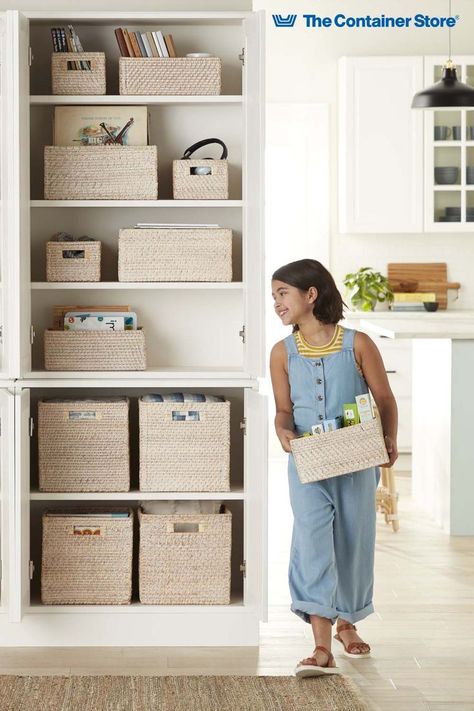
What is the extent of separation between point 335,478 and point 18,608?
41.2 inches

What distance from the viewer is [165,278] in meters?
3.50

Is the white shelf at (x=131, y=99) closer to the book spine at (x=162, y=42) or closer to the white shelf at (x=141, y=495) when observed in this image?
the book spine at (x=162, y=42)

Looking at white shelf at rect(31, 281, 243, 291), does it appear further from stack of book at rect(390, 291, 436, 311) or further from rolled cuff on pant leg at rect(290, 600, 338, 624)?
stack of book at rect(390, 291, 436, 311)

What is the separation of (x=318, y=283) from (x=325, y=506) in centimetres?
67

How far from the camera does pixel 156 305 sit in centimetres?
376

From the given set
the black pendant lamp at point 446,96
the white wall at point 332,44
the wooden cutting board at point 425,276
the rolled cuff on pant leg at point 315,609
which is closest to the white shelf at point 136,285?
the rolled cuff on pant leg at point 315,609

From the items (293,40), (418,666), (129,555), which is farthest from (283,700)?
(293,40)

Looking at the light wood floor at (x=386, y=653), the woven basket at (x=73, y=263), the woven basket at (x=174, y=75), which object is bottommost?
the light wood floor at (x=386, y=653)

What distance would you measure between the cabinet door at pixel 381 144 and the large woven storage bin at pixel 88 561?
394cm

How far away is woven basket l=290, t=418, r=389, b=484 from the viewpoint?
3080mm

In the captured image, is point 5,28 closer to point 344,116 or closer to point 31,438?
point 31,438

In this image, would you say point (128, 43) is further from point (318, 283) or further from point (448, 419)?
point (448, 419)

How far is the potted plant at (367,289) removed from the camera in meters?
Result: 6.97

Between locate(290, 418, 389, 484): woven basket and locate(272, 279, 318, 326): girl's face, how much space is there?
15.2 inches
